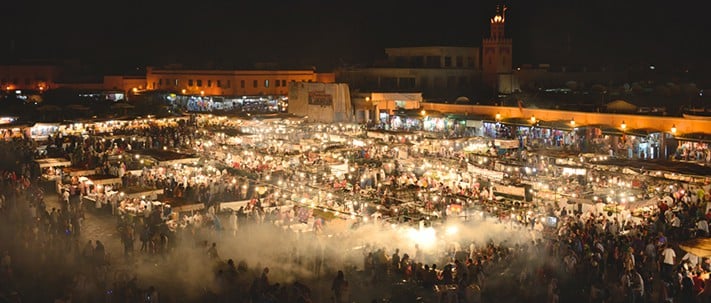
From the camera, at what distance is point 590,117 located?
26.5m

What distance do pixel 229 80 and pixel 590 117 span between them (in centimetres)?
2532

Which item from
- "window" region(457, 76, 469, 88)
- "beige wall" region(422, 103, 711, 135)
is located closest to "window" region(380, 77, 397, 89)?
"window" region(457, 76, 469, 88)

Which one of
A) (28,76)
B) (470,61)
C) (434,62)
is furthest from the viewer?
(28,76)

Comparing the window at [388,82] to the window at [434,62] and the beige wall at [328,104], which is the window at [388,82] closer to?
the window at [434,62]

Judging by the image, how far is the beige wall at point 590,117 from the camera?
23.1 metres

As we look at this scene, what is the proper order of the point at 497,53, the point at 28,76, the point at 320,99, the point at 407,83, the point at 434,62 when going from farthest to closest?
the point at 28,76
the point at 497,53
the point at 434,62
the point at 407,83
the point at 320,99

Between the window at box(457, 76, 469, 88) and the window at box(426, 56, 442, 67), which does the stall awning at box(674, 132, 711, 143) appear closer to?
the window at box(457, 76, 469, 88)

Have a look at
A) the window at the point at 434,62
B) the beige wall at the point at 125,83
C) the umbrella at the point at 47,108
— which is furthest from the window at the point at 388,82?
the umbrella at the point at 47,108

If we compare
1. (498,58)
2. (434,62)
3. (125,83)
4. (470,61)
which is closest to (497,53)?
(498,58)

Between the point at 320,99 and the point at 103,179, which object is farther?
the point at 320,99

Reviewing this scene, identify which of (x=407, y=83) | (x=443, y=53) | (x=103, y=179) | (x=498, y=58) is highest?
(x=443, y=53)

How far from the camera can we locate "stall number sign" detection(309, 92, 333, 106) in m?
36.7

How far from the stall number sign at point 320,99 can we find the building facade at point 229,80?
7.61 metres

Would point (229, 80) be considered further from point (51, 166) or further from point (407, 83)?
point (51, 166)
